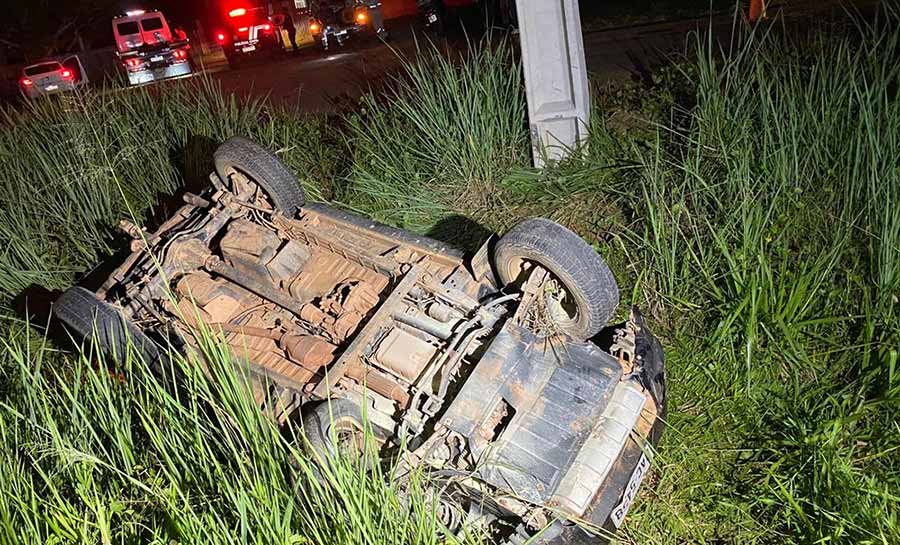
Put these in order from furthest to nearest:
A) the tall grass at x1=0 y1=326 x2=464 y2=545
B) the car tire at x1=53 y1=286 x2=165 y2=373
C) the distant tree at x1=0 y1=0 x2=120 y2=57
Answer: the distant tree at x1=0 y1=0 x2=120 y2=57 < the car tire at x1=53 y1=286 x2=165 y2=373 < the tall grass at x1=0 y1=326 x2=464 y2=545

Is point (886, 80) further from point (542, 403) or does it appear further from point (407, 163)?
point (407, 163)

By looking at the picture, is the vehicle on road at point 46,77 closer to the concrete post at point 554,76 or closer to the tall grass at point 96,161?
the tall grass at point 96,161

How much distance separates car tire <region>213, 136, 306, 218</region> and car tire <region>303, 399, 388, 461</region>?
1649mm

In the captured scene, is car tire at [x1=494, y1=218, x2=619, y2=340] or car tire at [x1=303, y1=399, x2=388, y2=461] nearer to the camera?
car tire at [x1=303, y1=399, x2=388, y2=461]

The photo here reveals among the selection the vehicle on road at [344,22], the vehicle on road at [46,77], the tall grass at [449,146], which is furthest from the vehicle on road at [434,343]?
the vehicle on road at [46,77]

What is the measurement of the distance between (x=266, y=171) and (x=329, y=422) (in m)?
1.93

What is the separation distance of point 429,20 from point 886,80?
10.2m

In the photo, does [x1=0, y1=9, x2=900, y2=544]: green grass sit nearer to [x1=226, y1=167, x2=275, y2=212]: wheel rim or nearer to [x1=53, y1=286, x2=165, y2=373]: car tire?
[x1=53, y1=286, x2=165, y2=373]: car tire

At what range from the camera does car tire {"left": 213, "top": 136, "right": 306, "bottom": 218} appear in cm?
390

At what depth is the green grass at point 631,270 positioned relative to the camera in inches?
91.3

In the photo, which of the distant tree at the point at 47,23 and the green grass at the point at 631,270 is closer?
the green grass at the point at 631,270

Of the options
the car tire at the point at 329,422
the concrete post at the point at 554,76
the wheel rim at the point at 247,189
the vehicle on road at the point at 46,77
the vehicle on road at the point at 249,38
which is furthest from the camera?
the vehicle on road at the point at 249,38

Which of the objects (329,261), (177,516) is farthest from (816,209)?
(177,516)

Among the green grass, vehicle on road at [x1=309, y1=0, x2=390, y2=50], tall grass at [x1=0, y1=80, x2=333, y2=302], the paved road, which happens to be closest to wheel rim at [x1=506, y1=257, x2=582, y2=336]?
the green grass
